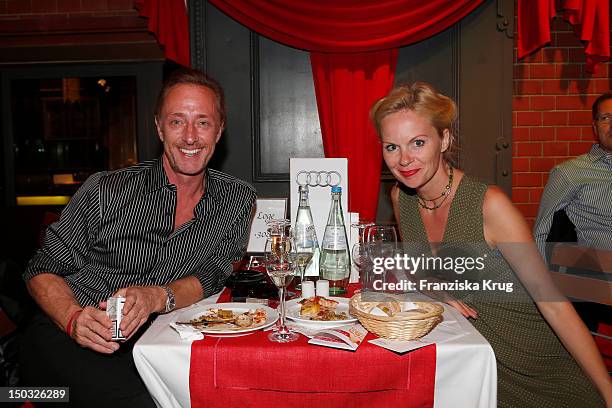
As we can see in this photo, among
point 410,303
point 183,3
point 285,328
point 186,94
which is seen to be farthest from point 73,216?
point 183,3

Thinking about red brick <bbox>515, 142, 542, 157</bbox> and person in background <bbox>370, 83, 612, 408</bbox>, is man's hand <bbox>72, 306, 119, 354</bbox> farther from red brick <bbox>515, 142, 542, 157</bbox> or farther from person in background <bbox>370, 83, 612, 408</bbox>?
red brick <bbox>515, 142, 542, 157</bbox>

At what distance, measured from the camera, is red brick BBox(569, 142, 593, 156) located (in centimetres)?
329

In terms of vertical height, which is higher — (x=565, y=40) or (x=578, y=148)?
(x=565, y=40)

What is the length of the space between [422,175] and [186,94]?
35.1 inches

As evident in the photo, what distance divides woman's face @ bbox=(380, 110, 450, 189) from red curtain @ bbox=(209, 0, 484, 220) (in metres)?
Answer: 1.19

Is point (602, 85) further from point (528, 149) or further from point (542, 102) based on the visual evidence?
point (528, 149)

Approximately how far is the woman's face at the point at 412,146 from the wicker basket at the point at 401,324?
0.59m

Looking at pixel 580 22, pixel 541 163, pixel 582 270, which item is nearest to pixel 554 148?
pixel 541 163

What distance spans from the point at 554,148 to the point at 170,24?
2.51 metres

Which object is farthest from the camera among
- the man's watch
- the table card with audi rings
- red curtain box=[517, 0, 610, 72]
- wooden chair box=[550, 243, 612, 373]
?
red curtain box=[517, 0, 610, 72]

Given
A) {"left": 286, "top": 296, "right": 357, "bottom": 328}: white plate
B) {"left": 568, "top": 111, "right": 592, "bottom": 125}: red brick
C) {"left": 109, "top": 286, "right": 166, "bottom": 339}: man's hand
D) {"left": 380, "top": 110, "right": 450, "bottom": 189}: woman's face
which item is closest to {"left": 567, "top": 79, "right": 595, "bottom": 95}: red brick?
{"left": 568, "top": 111, "right": 592, "bottom": 125}: red brick

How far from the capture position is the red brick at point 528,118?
10.6 ft

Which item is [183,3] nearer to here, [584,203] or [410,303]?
[410,303]

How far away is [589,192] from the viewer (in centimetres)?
293
